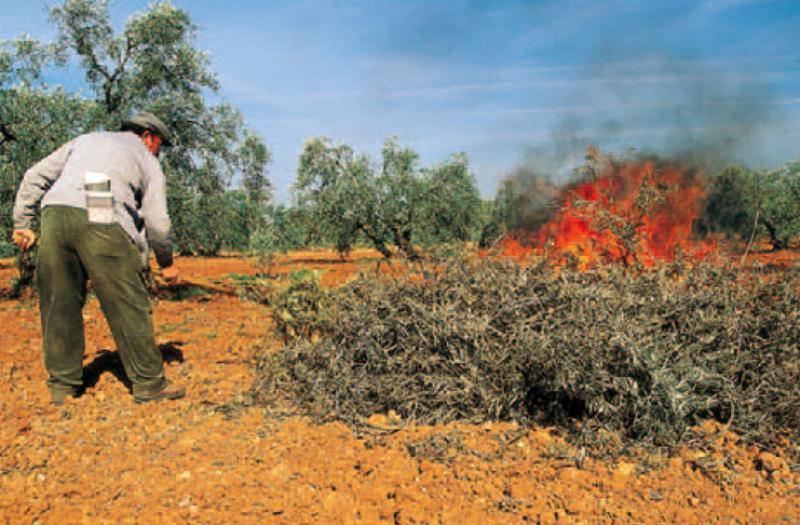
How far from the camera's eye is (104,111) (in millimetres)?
10508

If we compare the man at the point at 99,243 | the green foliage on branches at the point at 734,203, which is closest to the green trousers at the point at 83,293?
the man at the point at 99,243

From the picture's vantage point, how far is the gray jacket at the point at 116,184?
14.0 ft

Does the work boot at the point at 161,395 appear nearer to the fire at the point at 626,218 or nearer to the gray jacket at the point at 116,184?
the gray jacket at the point at 116,184

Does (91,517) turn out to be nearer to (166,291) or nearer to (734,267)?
(734,267)

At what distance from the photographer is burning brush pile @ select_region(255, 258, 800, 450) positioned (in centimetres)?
332

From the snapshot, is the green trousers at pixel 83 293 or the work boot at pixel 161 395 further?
the work boot at pixel 161 395

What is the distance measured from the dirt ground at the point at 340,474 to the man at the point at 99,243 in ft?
1.36

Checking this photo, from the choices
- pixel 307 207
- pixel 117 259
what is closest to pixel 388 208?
pixel 307 207

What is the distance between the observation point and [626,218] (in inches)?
218

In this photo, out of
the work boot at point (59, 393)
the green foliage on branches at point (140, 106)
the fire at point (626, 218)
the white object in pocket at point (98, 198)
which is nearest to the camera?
the white object in pocket at point (98, 198)

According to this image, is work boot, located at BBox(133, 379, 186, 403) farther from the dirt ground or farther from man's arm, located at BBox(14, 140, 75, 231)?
man's arm, located at BBox(14, 140, 75, 231)

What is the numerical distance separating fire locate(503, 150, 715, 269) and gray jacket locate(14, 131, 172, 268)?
319cm

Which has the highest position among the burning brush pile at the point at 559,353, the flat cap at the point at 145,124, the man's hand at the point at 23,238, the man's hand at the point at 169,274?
the flat cap at the point at 145,124

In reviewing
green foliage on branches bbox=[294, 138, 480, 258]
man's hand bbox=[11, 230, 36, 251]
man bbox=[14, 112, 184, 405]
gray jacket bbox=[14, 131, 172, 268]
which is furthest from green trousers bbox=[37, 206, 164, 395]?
green foliage on branches bbox=[294, 138, 480, 258]
